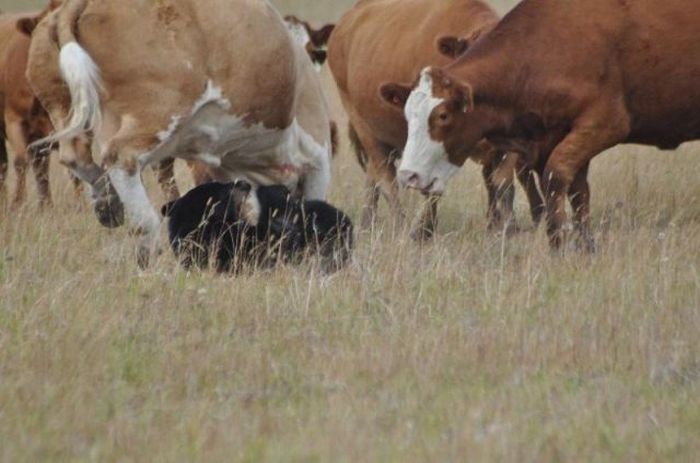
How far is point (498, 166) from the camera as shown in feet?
37.4

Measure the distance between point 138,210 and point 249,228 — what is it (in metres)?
0.60

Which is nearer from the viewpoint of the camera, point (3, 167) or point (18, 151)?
point (18, 151)

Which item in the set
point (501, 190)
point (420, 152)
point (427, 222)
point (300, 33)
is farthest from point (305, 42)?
point (420, 152)

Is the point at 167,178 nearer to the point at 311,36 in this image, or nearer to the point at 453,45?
the point at 311,36

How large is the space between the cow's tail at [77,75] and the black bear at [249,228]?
735mm

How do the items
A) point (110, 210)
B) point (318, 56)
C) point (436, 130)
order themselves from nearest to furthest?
point (110, 210)
point (436, 130)
point (318, 56)

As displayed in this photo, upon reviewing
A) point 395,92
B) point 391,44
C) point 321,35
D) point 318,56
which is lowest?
point 318,56

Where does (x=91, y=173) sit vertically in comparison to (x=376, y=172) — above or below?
above

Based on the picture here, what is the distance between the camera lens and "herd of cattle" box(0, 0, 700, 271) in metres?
8.90

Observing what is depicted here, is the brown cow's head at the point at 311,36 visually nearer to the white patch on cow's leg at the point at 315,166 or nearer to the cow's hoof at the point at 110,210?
the white patch on cow's leg at the point at 315,166

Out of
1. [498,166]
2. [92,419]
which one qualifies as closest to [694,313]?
[92,419]

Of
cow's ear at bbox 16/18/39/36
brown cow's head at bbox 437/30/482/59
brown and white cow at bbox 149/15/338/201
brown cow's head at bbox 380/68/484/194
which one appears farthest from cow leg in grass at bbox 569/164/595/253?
brown and white cow at bbox 149/15/338/201

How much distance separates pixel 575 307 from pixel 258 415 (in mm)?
2012

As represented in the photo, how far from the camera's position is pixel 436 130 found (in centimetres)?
963
